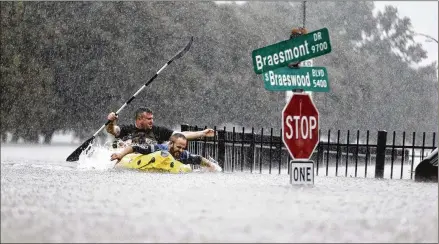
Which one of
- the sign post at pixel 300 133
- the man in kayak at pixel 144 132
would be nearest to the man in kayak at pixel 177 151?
the man in kayak at pixel 144 132

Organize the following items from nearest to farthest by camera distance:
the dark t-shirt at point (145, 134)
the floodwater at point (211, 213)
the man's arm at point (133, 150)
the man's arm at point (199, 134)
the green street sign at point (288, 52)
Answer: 1. the floodwater at point (211, 213)
2. the green street sign at point (288, 52)
3. the man's arm at point (199, 134)
4. the man's arm at point (133, 150)
5. the dark t-shirt at point (145, 134)

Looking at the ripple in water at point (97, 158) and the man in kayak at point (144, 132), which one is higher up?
the man in kayak at point (144, 132)

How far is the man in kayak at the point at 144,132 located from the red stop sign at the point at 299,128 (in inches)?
239

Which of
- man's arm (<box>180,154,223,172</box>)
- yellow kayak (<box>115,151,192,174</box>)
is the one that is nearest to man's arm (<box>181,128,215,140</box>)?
man's arm (<box>180,154,223,172</box>)

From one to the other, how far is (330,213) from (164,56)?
146 ft

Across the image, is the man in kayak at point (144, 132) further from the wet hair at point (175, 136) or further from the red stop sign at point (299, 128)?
the red stop sign at point (299, 128)

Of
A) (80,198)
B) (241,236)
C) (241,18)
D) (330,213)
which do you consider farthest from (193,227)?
(241,18)

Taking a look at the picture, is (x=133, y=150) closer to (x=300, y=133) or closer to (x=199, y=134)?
(x=199, y=134)

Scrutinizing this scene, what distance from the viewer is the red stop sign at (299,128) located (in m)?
13.1

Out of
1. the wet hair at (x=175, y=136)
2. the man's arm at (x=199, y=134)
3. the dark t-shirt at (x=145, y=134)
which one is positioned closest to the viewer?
the wet hair at (x=175, y=136)

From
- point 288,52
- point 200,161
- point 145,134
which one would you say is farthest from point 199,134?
point 288,52

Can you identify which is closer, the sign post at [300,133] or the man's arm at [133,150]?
the sign post at [300,133]

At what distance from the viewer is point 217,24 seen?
5988cm

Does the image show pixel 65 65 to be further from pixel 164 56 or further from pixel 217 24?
pixel 217 24
